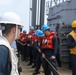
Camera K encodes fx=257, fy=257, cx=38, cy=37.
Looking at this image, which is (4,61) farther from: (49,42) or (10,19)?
(49,42)

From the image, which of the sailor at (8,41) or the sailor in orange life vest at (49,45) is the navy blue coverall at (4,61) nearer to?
the sailor at (8,41)

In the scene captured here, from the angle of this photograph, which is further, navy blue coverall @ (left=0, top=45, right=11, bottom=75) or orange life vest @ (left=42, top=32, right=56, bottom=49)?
orange life vest @ (left=42, top=32, right=56, bottom=49)

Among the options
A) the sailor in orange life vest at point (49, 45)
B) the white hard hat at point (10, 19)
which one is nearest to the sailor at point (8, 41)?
the white hard hat at point (10, 19)

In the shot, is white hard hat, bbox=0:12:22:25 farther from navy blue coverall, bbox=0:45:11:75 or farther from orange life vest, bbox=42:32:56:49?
orange life vest, bbox=42:32:56:49

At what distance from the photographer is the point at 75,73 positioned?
6.04m

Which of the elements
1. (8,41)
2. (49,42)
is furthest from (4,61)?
(49,42)

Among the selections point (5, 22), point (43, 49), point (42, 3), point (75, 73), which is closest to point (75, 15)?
point (42, 3)

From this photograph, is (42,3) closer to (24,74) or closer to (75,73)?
(24,74)

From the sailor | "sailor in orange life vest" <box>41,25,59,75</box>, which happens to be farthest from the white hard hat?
"sailor in orange life vest" <box>41,25,59,75</box>

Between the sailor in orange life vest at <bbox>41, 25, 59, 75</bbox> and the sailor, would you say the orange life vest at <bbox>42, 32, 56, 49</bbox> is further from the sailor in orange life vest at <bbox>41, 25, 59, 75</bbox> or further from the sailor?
the sailor

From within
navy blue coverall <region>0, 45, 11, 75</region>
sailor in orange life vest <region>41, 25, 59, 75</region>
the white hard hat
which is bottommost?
sailor in orange life vest <region>41, 25, 59, 75</region>

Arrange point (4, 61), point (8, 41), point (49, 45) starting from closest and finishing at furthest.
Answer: point (4, 61)
point (8, 41)
point (49, 45)

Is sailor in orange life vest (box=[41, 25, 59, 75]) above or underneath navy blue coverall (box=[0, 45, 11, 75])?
underneath

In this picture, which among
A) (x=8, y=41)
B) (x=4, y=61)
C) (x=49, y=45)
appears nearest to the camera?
(x=4, y=61)
